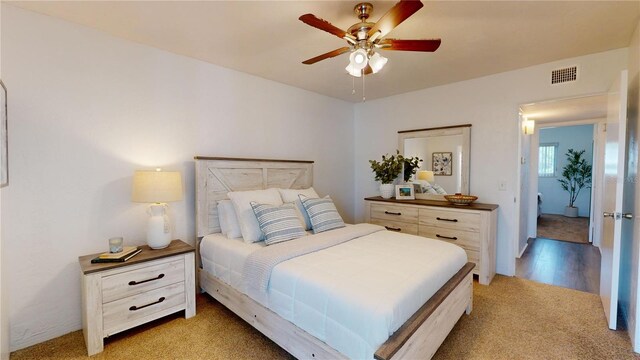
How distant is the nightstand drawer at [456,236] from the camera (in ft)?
10.3

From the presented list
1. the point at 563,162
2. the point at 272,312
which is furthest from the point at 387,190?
the point at 563,162

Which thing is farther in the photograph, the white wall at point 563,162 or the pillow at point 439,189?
the white wall at point 563,162

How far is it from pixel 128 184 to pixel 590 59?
15.2 feet

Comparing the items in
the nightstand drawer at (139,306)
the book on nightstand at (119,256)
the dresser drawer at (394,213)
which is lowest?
the nightstand drawer at (139,306)

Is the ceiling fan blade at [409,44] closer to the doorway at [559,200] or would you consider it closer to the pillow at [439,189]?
the doorway at [559,200]

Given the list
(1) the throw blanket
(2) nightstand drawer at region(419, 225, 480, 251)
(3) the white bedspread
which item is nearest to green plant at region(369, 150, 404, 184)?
(2) nightstand drawer at region(419, 225, 480, 251)

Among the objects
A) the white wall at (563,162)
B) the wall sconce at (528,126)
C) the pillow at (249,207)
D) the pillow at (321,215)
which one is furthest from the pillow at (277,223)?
the white wall at (563,162)

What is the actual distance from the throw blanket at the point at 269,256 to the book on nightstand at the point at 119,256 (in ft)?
3.07

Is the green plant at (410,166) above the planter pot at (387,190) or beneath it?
Answer: above

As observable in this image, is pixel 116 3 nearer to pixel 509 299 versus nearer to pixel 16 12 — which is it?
pixel 16 12

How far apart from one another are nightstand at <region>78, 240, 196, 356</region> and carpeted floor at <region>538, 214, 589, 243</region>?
6.08 m

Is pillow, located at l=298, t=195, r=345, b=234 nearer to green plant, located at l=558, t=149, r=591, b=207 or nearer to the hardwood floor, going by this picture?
the hardwood floor

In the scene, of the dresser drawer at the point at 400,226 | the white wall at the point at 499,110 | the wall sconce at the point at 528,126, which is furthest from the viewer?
the wall sconce at the point at 528,126

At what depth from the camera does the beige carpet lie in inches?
77.2
